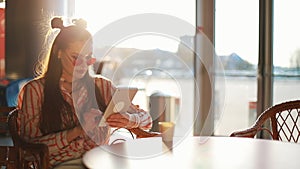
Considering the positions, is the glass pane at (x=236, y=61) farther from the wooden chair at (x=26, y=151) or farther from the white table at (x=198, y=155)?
the wooden chair at (x=26, y=151)

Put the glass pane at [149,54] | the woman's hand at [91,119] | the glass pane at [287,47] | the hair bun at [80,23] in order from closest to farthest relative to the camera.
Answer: the woman's hand at [91,119] < the hair bun at [80,23] < the glass pane at [287,47] < the glass pane at [149,54]

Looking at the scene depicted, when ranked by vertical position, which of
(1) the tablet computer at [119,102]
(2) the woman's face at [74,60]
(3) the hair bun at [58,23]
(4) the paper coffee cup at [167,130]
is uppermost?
(3) the hair bun at [58,23]

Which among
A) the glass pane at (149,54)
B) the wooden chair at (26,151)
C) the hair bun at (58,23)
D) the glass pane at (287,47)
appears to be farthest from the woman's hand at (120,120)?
the glass pane at (287,47)

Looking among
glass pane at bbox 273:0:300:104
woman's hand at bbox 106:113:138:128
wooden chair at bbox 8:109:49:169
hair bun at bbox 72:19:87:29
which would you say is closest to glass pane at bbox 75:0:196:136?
glass pane at bbox 273:0:300:104

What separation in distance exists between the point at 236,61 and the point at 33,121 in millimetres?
3117

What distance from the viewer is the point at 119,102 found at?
220 centimetres

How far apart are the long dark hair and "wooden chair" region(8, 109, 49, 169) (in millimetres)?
130

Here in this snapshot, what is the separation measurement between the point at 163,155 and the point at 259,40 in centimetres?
291

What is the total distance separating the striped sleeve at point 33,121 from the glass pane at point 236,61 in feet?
9.62

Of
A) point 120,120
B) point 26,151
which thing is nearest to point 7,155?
point 26,151

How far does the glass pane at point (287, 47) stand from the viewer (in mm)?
4285

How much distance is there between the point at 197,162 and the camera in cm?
169

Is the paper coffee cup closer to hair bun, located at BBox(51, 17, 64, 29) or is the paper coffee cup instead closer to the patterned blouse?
the patterned blouse

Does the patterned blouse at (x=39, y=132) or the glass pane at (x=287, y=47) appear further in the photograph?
the glass pane at (x=287, y=47)
